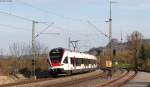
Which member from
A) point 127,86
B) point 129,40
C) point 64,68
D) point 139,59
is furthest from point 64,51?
point 129,40

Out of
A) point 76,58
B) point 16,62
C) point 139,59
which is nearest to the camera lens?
point 76,58

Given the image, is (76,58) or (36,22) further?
(76,58)

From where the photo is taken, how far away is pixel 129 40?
503 feet

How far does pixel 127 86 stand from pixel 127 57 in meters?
119

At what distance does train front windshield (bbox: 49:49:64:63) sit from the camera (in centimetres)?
5697

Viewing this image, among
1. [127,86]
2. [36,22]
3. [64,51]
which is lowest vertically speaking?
[127,86]

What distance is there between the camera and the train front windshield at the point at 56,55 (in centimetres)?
5697

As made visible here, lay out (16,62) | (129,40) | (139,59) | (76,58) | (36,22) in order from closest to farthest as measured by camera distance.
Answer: (36,22)
(76,58)
(16,62)
(139,59)
(129,40)

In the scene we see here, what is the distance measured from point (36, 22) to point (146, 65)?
64.7 metres

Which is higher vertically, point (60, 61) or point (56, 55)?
point (56, 55)

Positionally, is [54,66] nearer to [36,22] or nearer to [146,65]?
[36,22]

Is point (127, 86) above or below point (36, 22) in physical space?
below

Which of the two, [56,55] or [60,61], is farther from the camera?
[60,61]

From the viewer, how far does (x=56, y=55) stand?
5700cm
